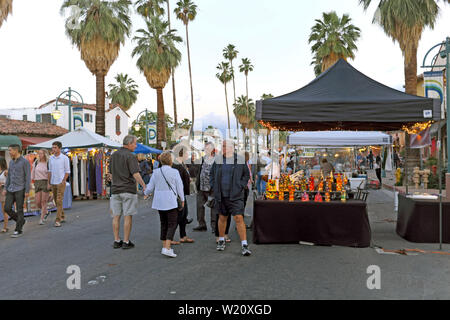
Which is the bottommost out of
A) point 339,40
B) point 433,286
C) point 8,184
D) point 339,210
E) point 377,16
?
point 433,286

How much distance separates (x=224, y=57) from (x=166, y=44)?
3832 centimetres

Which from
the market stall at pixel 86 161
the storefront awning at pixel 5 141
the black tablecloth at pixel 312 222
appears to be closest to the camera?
the black tablecloth at pixel 312 222

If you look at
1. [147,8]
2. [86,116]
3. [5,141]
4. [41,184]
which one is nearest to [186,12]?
[147,8]

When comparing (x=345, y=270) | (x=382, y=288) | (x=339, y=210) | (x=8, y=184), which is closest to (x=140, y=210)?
(x=8, y=184)

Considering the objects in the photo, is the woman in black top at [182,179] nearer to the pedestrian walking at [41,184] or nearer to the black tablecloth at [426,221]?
the black tablecloth at [426,221]

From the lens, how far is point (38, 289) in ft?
16.0

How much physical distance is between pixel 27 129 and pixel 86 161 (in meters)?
19.8

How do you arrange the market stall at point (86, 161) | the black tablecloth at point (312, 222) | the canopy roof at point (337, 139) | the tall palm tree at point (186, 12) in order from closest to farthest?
1. the black tablecloth at point (312, 222)
2. the market stall at point (86, 161)
3. the canopy roof at point (337, 139)
4. the tall palm tree at point (186, 12)

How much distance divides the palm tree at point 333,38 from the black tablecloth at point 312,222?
25816 millimetres

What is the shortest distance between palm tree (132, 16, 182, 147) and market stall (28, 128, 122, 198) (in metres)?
13.4

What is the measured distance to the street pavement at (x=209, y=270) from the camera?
4664 millimetres

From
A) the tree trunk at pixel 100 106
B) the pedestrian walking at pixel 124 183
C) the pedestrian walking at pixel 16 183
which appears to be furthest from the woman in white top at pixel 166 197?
the tree trunk at pixel 100 106

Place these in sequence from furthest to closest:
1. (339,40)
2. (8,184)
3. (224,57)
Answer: (224,57), (339,40), (8,184)
